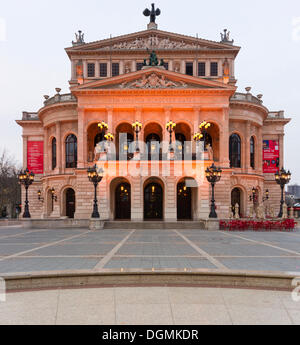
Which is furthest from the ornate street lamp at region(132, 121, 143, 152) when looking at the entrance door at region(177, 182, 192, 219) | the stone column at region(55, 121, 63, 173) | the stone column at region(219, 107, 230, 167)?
the stone column at region(55, 121, 63, 173)

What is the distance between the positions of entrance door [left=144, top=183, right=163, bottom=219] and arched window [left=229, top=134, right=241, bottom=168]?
10931 millimetres

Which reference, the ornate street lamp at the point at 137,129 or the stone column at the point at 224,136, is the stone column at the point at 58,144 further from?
the stone column at the point at 224,136

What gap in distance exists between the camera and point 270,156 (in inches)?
1613

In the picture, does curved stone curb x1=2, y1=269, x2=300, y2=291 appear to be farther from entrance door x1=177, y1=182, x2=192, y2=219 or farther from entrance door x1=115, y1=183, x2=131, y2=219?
entrance door x1=115, y1=183, x2=131, y2=219

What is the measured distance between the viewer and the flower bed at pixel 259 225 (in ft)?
80.2

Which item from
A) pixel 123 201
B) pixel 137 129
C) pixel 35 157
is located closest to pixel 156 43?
pixel 137 129

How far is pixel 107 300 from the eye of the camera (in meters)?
6.69

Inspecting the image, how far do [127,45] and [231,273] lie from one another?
4012 cm

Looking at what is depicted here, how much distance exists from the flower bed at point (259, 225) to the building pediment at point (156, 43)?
27536 millimetres

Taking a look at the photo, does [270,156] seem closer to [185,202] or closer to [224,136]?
[224,136]

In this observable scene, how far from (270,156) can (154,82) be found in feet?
67.1

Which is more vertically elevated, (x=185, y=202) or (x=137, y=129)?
(x=137, y=129)
